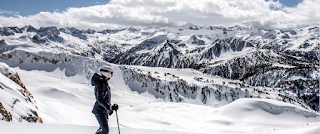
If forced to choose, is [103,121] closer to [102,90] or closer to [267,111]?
[102,90]

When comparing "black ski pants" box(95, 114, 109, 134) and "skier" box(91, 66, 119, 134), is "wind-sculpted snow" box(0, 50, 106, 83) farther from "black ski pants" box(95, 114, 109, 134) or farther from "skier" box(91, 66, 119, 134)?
"skier" box(91, 66, 119, 134)

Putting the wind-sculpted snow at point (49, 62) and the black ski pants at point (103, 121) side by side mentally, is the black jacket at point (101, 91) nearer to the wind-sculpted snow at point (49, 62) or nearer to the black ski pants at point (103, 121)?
the black ski pants at point (103, 121)

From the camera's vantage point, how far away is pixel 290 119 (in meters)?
36.9

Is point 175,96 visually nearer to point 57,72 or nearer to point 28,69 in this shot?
point 57,72

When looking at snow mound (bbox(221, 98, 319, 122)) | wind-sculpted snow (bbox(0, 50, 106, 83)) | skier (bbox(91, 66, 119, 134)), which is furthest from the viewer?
wind-sculpted snow (bbox(0, 50, 106, 83))

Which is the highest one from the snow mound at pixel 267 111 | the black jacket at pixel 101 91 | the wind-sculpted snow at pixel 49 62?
the black jacket at pixel 101 91

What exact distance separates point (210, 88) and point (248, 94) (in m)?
30.3

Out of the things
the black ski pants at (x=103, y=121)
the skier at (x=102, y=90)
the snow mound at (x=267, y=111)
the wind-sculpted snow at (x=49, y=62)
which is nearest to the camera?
the skier at (x=102, y=90)

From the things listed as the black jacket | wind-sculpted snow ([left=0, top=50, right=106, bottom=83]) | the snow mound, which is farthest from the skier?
wind-sculpted snow ([left=0, top=50, right=106, bottom=83])

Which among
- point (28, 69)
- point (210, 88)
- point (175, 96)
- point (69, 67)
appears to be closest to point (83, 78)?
point (69, 67)

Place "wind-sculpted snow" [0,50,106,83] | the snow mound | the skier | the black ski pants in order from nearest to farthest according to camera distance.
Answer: the skier
the black ski pants
the snow mound
"wind-sculpted snow" [0,50,106,83]

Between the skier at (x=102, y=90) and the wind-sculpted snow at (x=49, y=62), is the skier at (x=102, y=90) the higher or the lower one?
the higher one

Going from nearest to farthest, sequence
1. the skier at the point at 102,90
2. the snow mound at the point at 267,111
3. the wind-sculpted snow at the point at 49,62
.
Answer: the skier at the point at 102,90 < the snow mound at the point at 267,111 < the wind-sculpted snow at the point at 49,62

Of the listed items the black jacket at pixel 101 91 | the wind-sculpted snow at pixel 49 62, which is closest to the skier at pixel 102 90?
the black jacket at pixel 101 91
